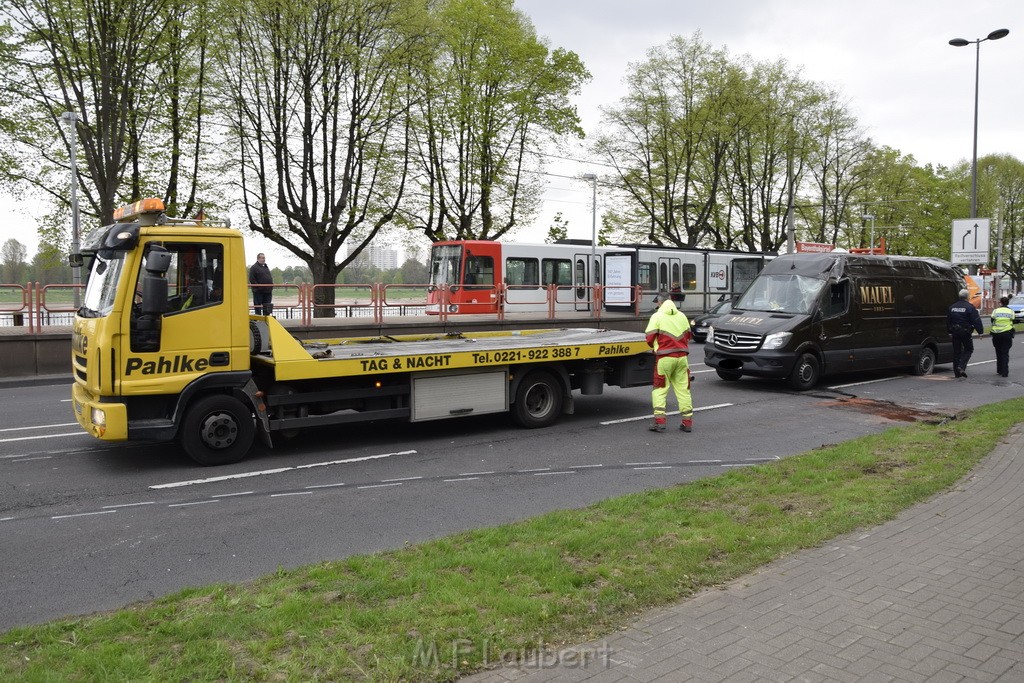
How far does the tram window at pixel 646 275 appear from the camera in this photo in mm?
30875

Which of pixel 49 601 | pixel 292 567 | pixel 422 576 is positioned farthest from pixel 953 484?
pixel 49 601

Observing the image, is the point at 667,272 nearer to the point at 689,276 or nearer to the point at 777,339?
the point at 689,276

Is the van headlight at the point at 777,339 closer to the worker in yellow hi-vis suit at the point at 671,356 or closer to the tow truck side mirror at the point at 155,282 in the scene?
the worker in yellow hi-vis suit at the point at 671,356

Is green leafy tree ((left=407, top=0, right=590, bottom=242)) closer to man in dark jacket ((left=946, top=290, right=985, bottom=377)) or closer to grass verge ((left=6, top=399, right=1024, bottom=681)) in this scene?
man in dark jacket ((left=946, top=290, right=985, bottom=377))

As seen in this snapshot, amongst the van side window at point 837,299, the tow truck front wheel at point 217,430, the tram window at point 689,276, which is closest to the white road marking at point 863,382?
the van side window at point 837,299

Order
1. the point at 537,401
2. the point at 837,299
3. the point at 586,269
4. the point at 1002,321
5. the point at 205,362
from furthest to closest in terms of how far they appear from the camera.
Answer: the point at 586,269
the point at 1002,321
the point at 837,299
the point at 537,401
the point at 205,362

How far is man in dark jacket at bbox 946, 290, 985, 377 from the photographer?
16141mm

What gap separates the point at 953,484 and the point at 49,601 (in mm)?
7026

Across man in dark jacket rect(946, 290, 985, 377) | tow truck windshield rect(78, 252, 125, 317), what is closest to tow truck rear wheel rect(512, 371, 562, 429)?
tow truck windshield rect(78, 252, 125, 317)

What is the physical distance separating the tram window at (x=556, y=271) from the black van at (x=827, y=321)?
13.8m

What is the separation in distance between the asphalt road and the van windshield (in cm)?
263

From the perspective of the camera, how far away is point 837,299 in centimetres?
1501

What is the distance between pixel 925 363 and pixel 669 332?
951 centimetres

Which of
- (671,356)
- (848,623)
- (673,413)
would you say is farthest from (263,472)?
(673,413)
